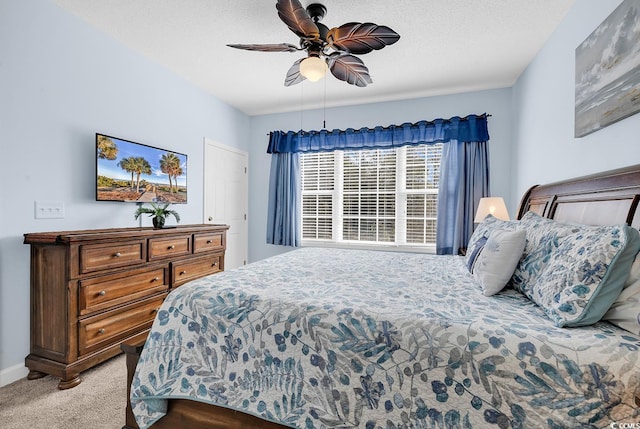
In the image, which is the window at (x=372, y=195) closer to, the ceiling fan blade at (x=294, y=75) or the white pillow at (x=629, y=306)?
the ceiling fan blade at (x=294, y=75)

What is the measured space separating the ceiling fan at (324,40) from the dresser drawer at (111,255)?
5.58 ft

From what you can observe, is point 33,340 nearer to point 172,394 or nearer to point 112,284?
point 112,284

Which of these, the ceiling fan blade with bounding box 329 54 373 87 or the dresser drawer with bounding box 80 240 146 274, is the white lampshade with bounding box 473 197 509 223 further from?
the dresser drawer with bounding box 80 240 146 274

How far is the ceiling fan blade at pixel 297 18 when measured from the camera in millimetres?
1705

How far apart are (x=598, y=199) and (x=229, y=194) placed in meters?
3.95

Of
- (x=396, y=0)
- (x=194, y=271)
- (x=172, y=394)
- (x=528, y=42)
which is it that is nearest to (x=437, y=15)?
(x=396, y=0)

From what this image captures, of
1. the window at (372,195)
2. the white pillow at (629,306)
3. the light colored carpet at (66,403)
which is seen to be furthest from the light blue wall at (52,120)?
the white pillow at (629,306)

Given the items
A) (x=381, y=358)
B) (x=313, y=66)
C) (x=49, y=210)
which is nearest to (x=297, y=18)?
(x=313, y=66)

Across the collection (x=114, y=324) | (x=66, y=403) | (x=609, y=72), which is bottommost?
(x=66, y=403)

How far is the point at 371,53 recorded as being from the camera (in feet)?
9.29

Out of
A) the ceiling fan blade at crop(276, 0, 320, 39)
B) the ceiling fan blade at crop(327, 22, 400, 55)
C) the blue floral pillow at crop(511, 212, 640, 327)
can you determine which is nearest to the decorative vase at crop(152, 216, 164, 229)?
the ceiling fan blade at crop(276, 0, 320, 39)

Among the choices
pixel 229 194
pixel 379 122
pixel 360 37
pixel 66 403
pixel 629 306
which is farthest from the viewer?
pixel 229 194

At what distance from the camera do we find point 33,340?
2098 mm

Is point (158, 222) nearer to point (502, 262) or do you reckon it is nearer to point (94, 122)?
point (94, 122)
